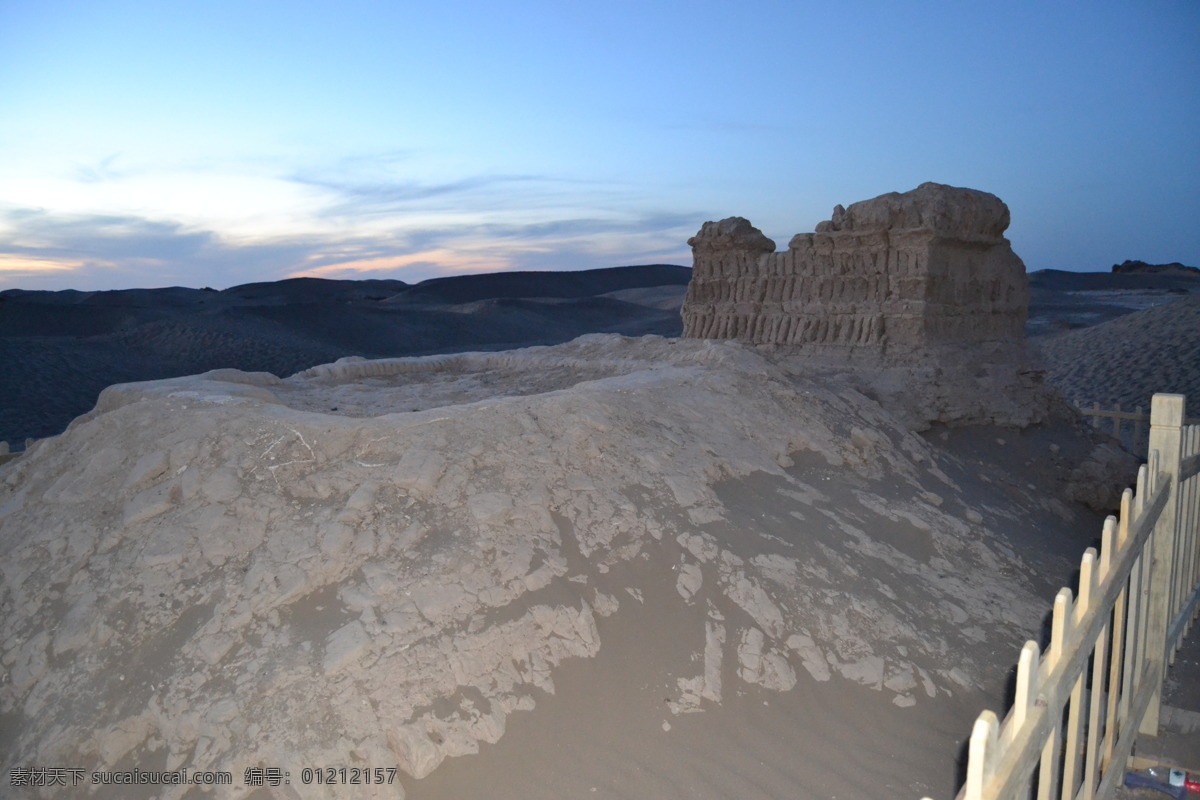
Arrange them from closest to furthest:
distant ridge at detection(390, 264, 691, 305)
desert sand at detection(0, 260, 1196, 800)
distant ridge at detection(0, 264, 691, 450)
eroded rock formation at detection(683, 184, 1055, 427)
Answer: desert sand at detection(0, 260, 1196, 800)
eroded rock formation at detection(683, 184, 1055, 427)
distant ridge at detection(0, 264, 691, 450)
distant ridge at detection(390, 264, 691, 305)

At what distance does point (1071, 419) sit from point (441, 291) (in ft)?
147

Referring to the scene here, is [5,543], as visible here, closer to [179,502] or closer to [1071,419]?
[179,502]

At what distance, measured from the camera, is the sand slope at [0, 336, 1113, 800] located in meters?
2.83

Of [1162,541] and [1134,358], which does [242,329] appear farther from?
[1162,541]

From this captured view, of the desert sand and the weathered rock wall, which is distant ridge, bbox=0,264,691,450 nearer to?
the weathered rock wall

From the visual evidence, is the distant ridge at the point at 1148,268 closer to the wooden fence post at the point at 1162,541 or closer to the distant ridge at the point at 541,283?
the distant ridge at the point at 541,283

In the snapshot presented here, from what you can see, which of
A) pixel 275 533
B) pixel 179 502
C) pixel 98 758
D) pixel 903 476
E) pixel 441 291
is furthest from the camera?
pixel 441 291

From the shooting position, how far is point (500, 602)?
3217 millimetres

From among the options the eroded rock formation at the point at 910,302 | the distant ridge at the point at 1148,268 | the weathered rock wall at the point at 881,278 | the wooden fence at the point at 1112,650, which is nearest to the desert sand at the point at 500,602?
the wooden fence at the point at 1112,650

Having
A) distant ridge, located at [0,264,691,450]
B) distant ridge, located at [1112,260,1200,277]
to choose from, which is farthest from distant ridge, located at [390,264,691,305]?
distant ridge, located at [1112,260,1200,277]

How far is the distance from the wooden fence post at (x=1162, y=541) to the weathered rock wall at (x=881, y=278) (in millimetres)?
3737

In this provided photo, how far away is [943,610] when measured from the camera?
3.88 m

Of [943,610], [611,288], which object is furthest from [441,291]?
[943,610]

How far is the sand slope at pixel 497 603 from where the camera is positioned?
9.27 feet
